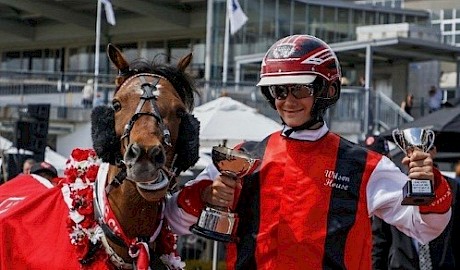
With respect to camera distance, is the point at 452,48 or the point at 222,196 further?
the point at 452,48

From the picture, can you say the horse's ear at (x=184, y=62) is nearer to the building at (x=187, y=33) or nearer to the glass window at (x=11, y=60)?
the building at (x=187, y=33)

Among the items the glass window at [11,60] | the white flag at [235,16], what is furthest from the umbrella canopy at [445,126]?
the glass window at [11,60]

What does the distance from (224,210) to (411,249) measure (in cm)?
284

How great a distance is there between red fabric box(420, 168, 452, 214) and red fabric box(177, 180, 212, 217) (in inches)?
33.7

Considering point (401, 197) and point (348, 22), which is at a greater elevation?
point (348, 22)

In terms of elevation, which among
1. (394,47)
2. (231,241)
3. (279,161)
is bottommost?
(231,241)

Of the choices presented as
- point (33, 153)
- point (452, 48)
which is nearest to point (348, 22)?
point (452, 48)

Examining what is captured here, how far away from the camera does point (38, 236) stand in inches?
156

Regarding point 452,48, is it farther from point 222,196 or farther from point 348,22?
point 222,196

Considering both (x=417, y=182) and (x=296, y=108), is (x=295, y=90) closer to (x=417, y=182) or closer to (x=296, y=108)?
(x=296, y=108)

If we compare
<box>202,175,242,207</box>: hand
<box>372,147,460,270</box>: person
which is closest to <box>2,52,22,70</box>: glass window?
<box>372,147,460,270</box>: person

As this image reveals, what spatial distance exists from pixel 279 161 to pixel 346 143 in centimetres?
30

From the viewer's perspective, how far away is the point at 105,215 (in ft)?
12.2

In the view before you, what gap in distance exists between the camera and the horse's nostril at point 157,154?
3.30 m
